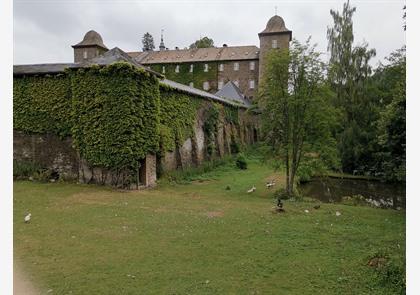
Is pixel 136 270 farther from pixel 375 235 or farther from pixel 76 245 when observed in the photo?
pixel 375 235

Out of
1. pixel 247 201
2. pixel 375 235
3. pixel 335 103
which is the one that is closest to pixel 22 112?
pixel 247 201

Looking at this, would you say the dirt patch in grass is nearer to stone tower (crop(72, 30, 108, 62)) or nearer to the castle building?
→ the castle building

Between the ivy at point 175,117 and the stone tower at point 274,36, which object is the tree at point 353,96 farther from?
the stone tower at point 274,36

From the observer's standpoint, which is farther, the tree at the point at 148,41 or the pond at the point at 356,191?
the tree at the point at 148,41

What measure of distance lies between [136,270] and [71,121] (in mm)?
12248

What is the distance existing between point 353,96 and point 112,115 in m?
19.0

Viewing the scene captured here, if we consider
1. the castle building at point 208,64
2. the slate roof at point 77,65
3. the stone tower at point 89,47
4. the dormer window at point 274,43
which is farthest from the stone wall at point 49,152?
the stone tower at point 89,47

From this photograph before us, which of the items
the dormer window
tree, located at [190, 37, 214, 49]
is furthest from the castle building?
tree, located at [190, 37, 214, 49]

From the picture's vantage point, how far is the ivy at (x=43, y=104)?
1741cm

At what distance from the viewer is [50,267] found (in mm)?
6949

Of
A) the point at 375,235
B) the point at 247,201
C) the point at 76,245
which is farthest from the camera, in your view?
the point at 247,201

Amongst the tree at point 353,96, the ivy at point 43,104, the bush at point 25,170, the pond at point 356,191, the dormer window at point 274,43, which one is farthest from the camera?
the dormer window at point 274,43

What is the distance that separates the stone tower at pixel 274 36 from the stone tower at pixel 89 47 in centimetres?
2569

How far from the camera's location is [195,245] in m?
8.38
